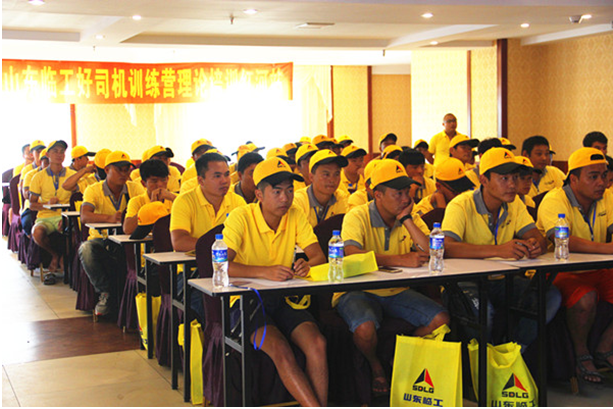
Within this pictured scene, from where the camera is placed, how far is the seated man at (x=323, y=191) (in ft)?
16.2

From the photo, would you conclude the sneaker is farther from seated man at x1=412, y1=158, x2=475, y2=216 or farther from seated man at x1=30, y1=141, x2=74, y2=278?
seated man at x1=412, y1=158, x2=475, y2=216

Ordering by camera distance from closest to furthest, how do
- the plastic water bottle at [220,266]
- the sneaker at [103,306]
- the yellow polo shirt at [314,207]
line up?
Result: the plastic water bottle at [220,266], the yellow polo shirt at [314,207], the sneaker at [103,306]

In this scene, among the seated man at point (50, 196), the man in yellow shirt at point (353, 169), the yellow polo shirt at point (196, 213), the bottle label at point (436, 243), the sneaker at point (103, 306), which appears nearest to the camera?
the bottle label at point (436, 243)

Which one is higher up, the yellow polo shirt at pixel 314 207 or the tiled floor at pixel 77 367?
the yellow polo shirt at pixel 314 207

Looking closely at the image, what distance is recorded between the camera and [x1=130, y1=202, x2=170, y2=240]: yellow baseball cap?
495 centimetres

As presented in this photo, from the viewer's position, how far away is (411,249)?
4.13 metres

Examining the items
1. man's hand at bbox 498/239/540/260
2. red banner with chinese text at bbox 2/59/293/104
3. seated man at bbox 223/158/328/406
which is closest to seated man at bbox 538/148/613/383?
man's hand at bbox 498/239/540/260

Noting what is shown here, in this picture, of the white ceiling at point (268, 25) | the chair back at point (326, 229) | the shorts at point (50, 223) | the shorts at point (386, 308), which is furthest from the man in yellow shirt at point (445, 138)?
the shorts at point (386, 308)

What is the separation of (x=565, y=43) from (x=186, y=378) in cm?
921

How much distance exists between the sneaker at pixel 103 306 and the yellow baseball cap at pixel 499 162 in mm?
3218

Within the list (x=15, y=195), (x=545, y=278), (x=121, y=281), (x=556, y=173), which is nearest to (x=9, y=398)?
(x=121, y=281)

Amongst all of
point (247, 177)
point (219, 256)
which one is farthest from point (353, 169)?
point (219, 256)

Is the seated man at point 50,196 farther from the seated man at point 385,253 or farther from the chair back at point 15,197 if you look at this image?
the seated man at point 385,253

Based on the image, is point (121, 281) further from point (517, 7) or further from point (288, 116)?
point (288, 116)
